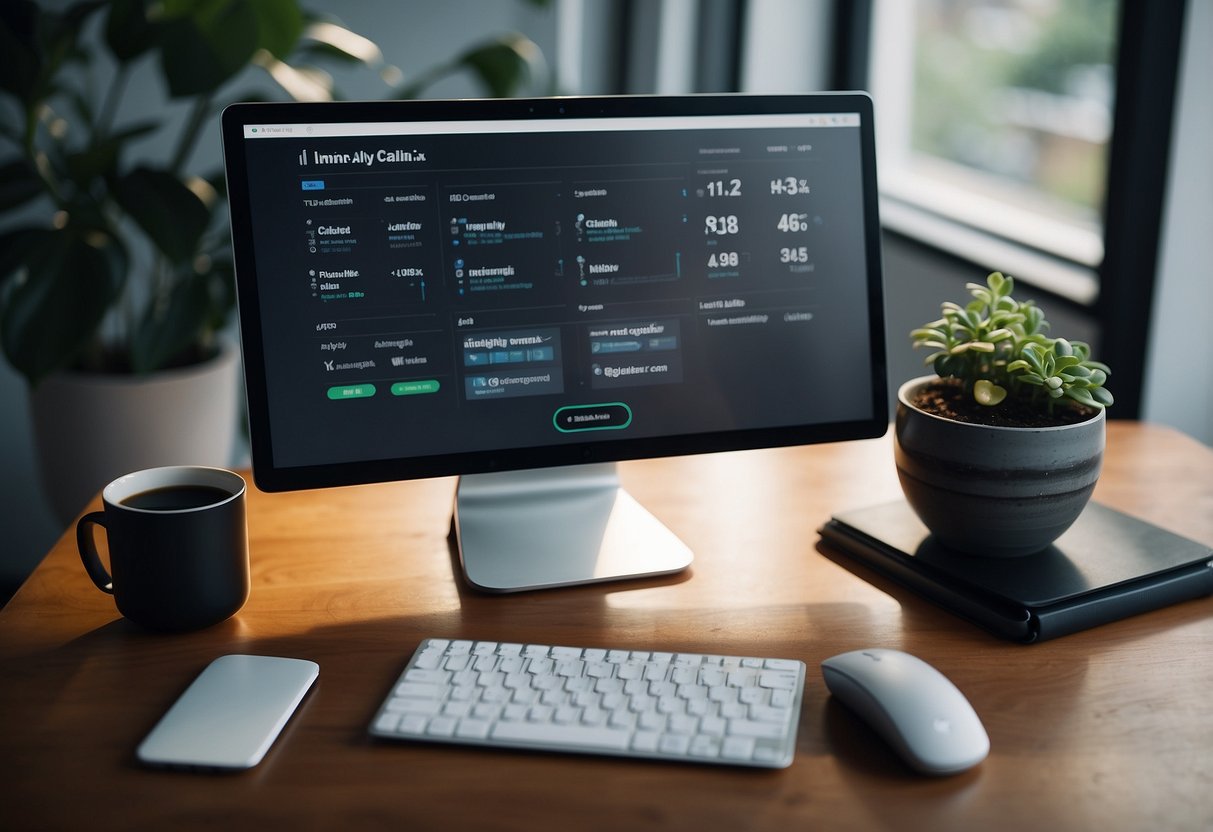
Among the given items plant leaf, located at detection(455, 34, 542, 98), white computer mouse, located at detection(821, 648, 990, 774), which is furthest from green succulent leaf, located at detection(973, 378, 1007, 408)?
plant leaf, located at detection(455, 34, 542, 98)

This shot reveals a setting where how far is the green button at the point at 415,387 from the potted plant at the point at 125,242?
81cm

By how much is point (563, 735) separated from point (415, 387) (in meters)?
0.36

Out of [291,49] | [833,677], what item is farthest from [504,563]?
[291,49]

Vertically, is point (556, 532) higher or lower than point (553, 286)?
lower

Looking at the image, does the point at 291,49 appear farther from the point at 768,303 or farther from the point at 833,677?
the point at 833,677

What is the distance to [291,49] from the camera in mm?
1666

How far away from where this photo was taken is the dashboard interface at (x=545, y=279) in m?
0.92

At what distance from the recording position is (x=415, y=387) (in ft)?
3.14

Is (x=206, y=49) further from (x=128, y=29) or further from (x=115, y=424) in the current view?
(x=115, y=424)

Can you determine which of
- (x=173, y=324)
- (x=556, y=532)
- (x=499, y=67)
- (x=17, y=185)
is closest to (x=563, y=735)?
(x=556, y=532)

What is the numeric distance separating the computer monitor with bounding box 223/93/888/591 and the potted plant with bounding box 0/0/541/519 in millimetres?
776

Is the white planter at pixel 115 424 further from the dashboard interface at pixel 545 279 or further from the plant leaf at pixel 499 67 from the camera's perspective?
the dashboard interface at pixel 545 279

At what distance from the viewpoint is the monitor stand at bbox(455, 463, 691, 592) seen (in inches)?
38.1

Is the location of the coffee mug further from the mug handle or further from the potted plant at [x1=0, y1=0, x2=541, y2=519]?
the potted plant at [x1=0, y1=0, x2=541, y2=519]
